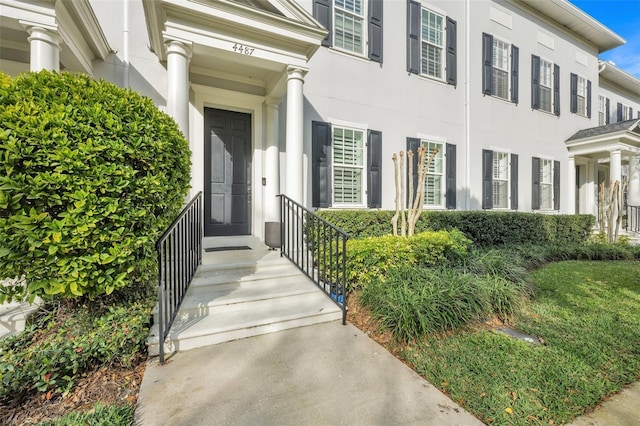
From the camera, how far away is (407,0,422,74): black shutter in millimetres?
6562

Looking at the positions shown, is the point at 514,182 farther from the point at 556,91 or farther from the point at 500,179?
the point at 556,91

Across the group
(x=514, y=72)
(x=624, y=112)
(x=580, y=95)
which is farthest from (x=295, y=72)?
(x=624, y=112)

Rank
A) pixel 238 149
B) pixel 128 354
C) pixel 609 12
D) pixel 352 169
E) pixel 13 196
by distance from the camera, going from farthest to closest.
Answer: pixel 609 12 → pixel 352 169 → pixel 238 149 → pixel 128 354 → pixel 13 196

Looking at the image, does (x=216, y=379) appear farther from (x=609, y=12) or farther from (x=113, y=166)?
(x=609, y=12)

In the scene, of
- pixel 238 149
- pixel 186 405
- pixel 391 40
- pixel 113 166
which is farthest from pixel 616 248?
pixel 113 166

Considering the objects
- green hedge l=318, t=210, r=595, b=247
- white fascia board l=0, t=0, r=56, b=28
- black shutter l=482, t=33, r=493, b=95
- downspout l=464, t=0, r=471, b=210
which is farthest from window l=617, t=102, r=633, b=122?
white fascia board l=0, t=0, r=56, b=28

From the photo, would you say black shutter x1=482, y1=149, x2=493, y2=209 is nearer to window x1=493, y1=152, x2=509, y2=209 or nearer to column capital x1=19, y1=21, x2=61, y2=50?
window x1=493, y1=152, x2=509, y2=209

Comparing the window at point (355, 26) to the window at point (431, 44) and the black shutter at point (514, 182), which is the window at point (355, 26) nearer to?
the window at point (431, 44)

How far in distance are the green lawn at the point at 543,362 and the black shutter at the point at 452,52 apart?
225 inches

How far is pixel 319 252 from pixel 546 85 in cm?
1008

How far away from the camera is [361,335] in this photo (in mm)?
2920

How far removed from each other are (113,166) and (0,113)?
659mm

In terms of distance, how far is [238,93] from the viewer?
4879 mm

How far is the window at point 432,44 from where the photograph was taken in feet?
22.6
